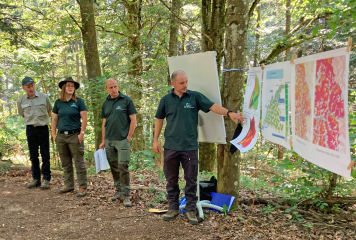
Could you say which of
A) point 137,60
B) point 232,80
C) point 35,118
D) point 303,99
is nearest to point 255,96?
point 232,80

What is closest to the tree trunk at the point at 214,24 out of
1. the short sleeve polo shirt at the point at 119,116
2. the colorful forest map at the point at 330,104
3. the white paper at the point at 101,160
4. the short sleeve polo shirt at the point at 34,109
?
the short sleeve polo shirt at the point at 119,116

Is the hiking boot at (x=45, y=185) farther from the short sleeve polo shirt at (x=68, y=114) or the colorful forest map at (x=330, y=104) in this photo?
the colorful forest map at (x=330, y=104)

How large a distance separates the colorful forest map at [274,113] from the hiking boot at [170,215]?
6.43 feet

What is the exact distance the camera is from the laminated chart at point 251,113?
3.04 metres

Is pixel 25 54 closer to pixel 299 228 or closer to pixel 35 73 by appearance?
pixel 35 73

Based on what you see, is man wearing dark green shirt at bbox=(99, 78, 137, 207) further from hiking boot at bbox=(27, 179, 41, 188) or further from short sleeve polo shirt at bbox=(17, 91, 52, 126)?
hiking boot at bbox=(27, 179, 41, 188)

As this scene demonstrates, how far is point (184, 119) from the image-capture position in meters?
3.60

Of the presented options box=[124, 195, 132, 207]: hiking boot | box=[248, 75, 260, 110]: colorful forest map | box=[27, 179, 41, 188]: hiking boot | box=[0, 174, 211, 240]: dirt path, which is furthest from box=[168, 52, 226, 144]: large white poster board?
box=[27, 179, 41, 188]: hiking boot

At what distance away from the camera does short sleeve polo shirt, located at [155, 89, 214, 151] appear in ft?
11.8

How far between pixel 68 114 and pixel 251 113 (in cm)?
335

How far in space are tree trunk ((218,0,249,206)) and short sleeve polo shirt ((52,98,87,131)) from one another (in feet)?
9.08

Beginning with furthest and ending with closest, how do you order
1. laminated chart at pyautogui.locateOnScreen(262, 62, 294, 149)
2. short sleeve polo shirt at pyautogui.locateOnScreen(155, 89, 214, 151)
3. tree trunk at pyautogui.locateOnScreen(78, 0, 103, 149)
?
1. tree trunk at pyautogui.locateOnScreen(78, 0, 103, 149)
2. short sleeve polo shirt at pyautogui.locateOnScreen(155, 89, 214, 151)
3. laminated chart at pyautogui.locateOnScreen(262, 62, 294, 149)

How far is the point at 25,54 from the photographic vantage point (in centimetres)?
777

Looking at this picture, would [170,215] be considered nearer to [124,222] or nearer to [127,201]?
[124,222]
